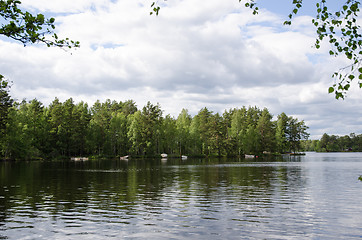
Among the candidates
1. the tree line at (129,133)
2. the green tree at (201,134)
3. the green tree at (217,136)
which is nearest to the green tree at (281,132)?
the tree line at (129,133)

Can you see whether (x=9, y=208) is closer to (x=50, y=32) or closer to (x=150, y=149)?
(x=50, y=32)

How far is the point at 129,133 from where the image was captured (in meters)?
121

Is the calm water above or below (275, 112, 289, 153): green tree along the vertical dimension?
below

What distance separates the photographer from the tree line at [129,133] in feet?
335

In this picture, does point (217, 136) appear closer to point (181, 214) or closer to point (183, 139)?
point (183, 139)

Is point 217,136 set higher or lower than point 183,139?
higher

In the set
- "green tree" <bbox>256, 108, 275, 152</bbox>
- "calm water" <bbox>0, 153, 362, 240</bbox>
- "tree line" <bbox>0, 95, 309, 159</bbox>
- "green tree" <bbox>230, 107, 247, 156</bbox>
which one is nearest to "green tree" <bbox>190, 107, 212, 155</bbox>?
"tree line" <bbox>0, 95, 309, 159</bbox>

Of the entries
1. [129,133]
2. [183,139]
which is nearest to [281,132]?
[183,139]

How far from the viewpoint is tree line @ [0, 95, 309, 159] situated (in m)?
102

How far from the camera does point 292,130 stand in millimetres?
166750

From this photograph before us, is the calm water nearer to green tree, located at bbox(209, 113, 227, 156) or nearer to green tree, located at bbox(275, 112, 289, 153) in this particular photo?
green tree, located at bbox(209, 113, 227, 156)

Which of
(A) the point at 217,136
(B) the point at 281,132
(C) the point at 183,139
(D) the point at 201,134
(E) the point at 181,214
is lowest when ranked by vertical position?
(E) the point at 181,214

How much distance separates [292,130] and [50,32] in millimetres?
169957

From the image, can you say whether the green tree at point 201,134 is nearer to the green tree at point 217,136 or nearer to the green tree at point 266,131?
the green tree at point 217,136
